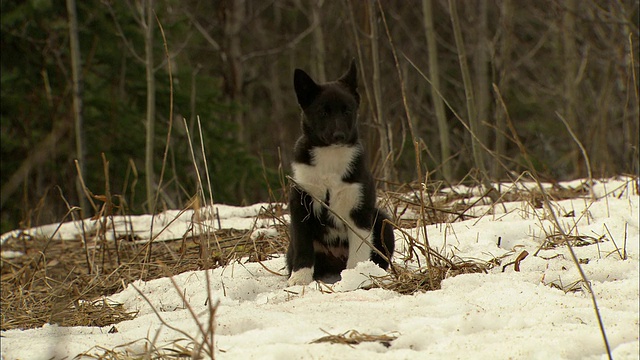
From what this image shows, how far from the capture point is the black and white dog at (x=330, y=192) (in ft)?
14.9

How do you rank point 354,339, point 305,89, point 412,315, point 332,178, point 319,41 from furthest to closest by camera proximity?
point 319,41, point 305,89, point 332,178, point 412,315, point 354,339

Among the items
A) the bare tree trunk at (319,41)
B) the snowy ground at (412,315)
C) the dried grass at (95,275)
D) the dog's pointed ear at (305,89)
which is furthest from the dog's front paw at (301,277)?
the bare tree trunk at (319,41)

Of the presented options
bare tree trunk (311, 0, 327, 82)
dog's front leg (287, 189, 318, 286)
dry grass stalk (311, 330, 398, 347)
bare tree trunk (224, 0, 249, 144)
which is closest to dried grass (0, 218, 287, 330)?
dog's front leg (287, 189, 318, 286)

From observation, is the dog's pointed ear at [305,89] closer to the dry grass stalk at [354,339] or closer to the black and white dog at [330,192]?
the black and white dog at [330,192]

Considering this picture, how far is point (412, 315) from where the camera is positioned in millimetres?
3141

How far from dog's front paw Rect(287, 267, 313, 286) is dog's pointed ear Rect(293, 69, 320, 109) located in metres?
1.10

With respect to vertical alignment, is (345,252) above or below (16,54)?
below

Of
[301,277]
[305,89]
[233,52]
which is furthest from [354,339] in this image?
[233,52]

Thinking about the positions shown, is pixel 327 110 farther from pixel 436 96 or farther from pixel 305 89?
pixel 436 96

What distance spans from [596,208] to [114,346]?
3.95 metres

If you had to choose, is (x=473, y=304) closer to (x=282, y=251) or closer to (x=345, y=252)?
(x=345, y=252)

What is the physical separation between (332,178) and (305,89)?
0.66 m

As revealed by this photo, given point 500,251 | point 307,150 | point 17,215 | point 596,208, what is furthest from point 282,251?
point 17,215

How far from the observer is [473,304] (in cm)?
323
